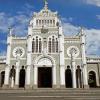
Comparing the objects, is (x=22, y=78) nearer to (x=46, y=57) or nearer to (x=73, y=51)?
A: (x=46, y=57)

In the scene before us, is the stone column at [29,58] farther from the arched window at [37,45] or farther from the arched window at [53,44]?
the arched window at [53,44]

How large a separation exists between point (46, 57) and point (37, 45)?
144 inches

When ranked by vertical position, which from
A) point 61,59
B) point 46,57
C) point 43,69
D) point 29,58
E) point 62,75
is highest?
point 46,57

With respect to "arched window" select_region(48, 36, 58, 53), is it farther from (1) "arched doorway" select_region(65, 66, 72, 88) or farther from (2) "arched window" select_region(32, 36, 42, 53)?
(1) "arched doorway" select_region(65, 66, 72, 88)

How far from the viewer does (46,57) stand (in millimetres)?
52656

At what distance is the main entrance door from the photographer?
55.2m

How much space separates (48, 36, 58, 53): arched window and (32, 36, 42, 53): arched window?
2.14 metres

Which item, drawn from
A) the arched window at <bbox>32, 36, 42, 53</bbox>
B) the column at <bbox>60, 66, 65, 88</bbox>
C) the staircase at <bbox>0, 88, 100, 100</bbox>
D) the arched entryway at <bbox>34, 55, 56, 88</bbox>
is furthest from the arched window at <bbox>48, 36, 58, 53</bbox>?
the staircase at <bbox>0, 88, 100, 100</bbox>

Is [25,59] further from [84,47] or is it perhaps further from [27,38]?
[84,47]

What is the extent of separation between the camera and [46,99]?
867 inches

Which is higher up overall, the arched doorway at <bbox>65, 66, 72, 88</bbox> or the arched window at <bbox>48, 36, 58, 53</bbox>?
the arched window at <bbox>48, 36, 58, 53</bbox>

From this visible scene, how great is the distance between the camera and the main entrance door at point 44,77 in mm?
55237

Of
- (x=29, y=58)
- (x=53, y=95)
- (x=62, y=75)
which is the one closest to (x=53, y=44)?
(x=29, y=58)

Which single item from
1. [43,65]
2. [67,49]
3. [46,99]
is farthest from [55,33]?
[46,99]
